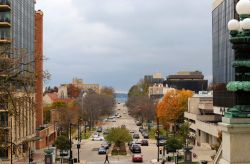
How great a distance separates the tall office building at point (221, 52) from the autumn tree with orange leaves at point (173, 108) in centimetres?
2040

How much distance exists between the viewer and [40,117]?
287ft

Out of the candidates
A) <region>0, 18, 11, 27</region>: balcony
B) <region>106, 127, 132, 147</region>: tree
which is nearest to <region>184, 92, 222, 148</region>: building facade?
<region>106, 127, 132, 147</region>: tree

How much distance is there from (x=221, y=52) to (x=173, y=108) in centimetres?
2954

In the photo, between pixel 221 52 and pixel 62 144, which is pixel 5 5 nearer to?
pixel 62 144

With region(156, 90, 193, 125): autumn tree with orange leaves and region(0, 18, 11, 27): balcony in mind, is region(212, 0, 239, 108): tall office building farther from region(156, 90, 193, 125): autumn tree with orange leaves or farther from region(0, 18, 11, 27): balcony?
region(0, 18, 11, 27): balcony

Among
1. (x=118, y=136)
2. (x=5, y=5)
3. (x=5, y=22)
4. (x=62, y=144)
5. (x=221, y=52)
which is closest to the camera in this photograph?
(x=5, y=5)

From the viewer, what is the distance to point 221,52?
265ft

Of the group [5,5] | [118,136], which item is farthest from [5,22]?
[118,136]

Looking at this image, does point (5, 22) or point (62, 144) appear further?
point (62, 144)

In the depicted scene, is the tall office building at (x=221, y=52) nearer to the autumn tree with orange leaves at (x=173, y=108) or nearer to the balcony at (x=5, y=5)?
the autumn tree with orange leaves at (x=173, y=108)

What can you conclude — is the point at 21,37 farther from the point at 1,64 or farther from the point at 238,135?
the point at 238,135

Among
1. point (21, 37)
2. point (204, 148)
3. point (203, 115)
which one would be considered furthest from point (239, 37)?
point (203, 115)

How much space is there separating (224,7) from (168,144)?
25.3 meters

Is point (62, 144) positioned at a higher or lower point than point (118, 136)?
higher
